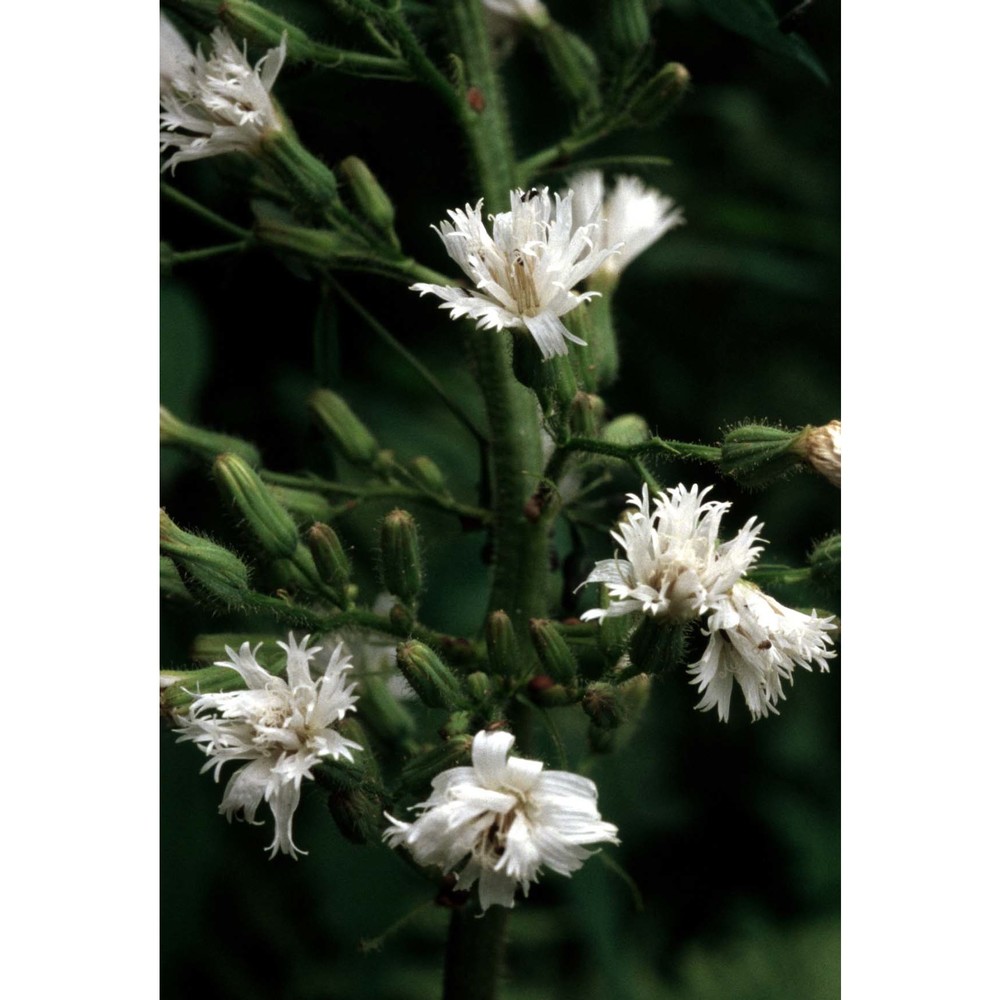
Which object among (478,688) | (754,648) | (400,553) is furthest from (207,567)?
(754,648)

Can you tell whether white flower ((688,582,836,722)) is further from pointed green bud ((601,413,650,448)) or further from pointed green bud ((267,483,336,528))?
pointed green bud ((267,483,336,528))

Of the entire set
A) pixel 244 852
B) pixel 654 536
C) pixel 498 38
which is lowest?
pixel 244 852

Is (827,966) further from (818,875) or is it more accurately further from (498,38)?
(498,38)

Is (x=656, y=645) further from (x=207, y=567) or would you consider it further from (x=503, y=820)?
(x=207, y=567)

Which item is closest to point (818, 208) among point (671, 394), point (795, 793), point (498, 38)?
point (671, 394)

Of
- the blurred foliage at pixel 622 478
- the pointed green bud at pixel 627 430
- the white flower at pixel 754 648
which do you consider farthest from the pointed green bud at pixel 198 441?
the white flower at pixel 754 648
